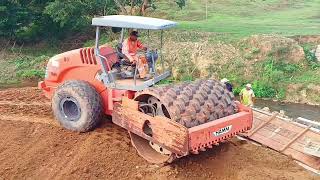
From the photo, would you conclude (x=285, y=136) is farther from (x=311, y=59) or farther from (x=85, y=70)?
(x=311, y=59)

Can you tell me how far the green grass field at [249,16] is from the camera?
86.5 feet

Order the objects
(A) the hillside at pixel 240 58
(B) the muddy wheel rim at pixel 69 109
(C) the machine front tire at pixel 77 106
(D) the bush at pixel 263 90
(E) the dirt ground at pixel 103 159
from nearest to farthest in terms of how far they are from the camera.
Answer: (E) the dirt ground at pixel 103 159 → (C) the machine front tire at pixel 77 106 → (B) the muddy wheel rim at pixel 69 109 → (D) the bush at pixel 263 90 → (A) the hillside at pixel 240 58

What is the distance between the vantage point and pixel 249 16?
3409cm

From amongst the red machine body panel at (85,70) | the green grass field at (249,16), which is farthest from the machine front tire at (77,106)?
the green grass field at (249,16)

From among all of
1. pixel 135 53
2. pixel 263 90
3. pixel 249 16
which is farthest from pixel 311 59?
pixel 135 53

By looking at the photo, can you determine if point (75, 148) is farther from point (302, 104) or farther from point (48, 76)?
point (302, 104)

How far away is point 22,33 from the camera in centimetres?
2555

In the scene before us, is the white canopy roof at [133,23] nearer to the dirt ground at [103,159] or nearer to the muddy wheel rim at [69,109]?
the muddy wheel rim at [69,109]

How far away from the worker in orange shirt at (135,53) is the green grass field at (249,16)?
51.4ft

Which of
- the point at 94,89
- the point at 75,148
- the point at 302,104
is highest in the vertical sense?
the point at 94,89

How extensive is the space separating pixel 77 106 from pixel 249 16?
2693cm

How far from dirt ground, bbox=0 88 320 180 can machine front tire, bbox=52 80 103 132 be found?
213 millimetres

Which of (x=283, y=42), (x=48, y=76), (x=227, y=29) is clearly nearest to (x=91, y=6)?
(x=227, y=29)

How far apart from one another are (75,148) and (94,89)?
3.90ft
